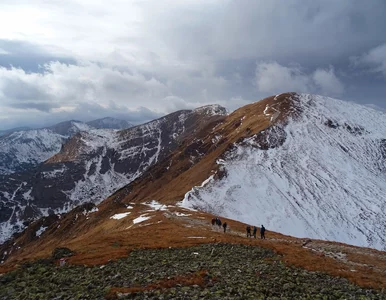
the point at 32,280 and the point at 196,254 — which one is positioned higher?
the point at 196,254

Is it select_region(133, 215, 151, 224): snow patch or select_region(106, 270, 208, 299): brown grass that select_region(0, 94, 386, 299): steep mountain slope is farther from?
select_region(133, 215, 151, 224): snow patch

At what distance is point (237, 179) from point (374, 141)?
105115 mm

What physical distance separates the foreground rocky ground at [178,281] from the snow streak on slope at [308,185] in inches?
2722

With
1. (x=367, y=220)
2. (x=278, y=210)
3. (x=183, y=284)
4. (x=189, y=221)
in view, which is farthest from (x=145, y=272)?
(x=367, y=220)

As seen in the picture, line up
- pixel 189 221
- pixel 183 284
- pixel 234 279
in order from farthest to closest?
pixel 189 221 → pixel 234 279 → pixel 183 284

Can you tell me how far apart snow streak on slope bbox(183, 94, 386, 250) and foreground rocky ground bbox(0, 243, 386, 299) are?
69.1 meters

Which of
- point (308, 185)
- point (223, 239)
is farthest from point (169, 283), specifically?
point (308, 185)

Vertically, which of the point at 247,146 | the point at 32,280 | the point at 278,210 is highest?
the point at 247,146

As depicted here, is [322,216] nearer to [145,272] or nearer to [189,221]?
[189,221]

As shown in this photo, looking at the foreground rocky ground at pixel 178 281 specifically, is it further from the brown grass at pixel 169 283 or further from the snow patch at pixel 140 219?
the snow patch at pixel 140 219

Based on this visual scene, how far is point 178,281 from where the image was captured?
22125 millimetres

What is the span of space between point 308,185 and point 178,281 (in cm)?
11361

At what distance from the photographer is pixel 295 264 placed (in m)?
30.1

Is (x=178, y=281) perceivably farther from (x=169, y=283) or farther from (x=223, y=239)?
(x=223, y=239)
